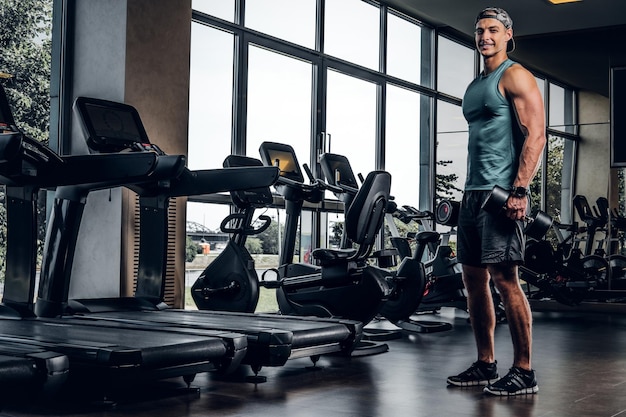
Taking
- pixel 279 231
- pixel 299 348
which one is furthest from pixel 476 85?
pixel 279 231

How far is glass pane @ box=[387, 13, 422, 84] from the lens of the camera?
9.00m

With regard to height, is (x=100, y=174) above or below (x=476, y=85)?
below

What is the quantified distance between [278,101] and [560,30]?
4.01m

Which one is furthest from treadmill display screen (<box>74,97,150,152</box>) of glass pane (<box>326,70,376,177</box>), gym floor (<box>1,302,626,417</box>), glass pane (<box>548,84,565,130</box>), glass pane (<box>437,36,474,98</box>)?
glass pane (<box>548,84,565,130</box>)

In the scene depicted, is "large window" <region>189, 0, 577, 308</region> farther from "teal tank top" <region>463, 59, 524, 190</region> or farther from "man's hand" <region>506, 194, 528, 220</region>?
"man's hand" <region>506, 194, 528, 220</region>

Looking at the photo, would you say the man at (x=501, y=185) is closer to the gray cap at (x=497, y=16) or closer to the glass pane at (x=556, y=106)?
the gray cap at (x=497, y=16)

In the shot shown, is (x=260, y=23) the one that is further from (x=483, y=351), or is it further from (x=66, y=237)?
(x=483, y=351)

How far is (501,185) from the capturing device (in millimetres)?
3400

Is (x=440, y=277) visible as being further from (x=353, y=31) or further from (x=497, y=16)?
(x=497, y=16)

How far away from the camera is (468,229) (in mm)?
3500

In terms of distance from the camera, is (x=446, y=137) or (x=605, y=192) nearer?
(x=605, y=192)

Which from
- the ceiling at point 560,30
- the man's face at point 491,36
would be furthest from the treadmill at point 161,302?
the ceiling at point 560,30

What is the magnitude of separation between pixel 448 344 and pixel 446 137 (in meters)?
4.94

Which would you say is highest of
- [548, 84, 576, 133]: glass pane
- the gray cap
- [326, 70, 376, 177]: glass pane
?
[548, 84, 576, 133]: glass pane
